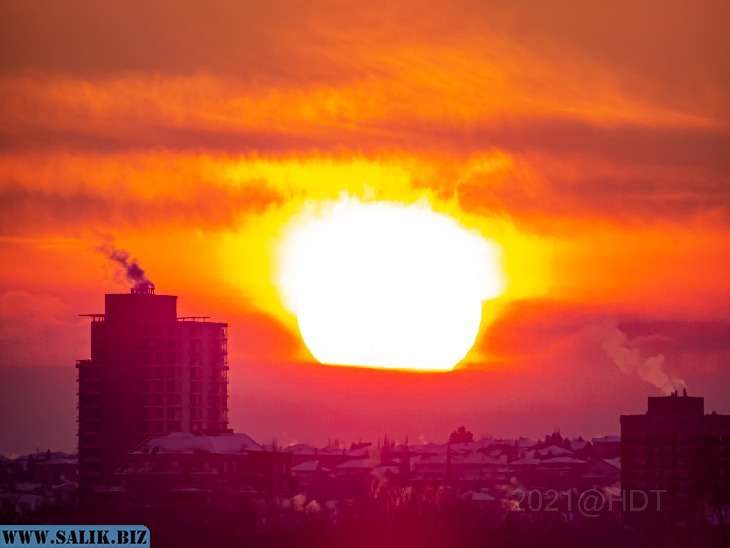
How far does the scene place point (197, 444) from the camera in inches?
3720

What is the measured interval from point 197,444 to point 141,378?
1247 centimetres

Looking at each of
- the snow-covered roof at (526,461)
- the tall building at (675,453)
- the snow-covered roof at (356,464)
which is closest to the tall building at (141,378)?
the snow-covered roof at (356,464)

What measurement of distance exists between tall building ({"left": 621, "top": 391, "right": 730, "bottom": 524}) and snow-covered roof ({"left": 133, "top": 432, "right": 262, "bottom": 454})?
778 inches

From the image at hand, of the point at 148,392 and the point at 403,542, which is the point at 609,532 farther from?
the point at 148,392

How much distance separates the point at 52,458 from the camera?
4776 inches

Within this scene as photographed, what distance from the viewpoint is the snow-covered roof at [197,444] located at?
9356 centimetres

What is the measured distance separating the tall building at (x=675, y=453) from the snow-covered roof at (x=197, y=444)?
1977cm

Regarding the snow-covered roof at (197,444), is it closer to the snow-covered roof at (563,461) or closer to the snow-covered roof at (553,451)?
the snow-covered roof at (563,461)

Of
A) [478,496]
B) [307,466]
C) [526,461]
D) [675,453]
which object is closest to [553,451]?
[526,461]

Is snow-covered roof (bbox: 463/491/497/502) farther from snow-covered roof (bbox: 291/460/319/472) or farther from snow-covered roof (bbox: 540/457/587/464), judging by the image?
snow-covered roof (bbox: 291/460/319/472)

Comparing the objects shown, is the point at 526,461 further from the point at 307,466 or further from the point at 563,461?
the point at 307,466

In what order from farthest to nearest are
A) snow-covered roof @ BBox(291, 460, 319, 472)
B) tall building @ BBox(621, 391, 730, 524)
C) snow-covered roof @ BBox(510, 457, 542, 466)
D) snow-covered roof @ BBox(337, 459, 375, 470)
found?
snow-covered roof @ BBox(337, 459, 375, 470) → snow-covered roof @ BBox(291, 460, 319, 472) → snow-covered roof @ BBox(510, 457, 542, 466) → tall building @ BBox(621, 391, 730, 524)

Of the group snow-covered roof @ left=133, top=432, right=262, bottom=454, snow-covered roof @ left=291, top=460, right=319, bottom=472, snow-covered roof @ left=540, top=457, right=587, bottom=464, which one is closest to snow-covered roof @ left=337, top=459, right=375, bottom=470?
snow-covered roof @ left=291, top=460, right=319, bottom=472

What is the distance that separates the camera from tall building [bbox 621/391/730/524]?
91562 mm
